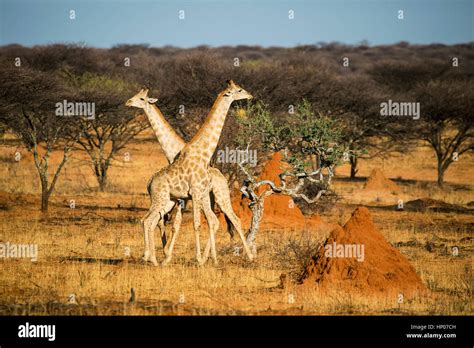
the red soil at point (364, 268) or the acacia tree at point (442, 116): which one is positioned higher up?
the acacia tree at point (442, 116)

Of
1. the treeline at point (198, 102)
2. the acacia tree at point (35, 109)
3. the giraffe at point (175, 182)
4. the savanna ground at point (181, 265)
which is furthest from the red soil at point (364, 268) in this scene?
the acacia tree at point (35, 109)

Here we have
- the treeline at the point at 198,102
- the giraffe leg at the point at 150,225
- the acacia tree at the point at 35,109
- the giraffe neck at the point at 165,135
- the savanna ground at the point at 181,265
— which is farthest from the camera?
the treeline at the point at 198,102

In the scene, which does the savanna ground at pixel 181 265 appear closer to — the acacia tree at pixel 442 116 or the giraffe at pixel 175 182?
the giraffe at pixel 175 182

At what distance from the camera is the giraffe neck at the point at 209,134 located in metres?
12.4

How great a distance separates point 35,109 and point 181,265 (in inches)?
360

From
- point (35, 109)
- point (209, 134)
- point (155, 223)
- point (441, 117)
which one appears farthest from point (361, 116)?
point (155, 223)

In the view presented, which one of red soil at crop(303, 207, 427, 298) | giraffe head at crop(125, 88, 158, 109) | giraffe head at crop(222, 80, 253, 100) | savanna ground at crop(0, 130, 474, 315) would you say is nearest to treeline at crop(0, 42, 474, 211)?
savanna ground at crop(0, 130, 474, 315)

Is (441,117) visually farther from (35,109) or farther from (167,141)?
(167,141)

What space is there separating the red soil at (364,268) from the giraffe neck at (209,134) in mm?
2362

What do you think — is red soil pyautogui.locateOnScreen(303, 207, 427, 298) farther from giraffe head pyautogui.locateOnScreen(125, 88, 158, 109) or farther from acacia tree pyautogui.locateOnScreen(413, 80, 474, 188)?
acacia tree pyautogui.locateOnScreen(413, 80, 474, 188)

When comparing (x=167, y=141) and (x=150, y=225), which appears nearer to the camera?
(x=150, y=225)

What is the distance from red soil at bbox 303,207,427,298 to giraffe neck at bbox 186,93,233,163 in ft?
7.75

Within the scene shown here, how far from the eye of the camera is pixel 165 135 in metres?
12.9
